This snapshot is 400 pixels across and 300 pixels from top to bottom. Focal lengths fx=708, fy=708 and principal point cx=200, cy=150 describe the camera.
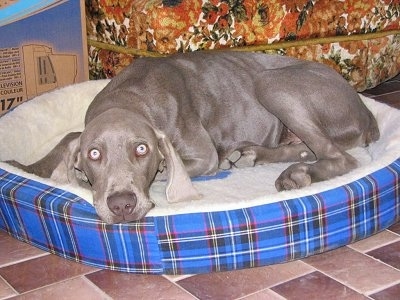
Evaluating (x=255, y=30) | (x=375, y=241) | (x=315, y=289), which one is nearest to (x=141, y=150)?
(x=315, y=289)

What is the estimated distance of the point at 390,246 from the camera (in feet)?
10.6

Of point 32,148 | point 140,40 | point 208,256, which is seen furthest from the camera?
point 140,40

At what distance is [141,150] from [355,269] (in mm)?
1050

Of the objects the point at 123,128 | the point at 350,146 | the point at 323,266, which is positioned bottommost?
the point at 323,266

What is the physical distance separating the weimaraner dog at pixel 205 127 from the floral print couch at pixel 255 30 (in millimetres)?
532

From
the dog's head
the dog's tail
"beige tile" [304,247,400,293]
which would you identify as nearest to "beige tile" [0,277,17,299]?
the dog's head

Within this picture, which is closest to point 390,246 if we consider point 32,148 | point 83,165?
point 83,165

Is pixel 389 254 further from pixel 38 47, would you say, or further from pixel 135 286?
pixel 38 47

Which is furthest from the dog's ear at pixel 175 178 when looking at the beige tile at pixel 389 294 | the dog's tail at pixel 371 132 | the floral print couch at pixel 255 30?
the floral print couch at pixel 255 30

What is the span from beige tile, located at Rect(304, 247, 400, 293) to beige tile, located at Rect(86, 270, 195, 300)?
24.9 inches

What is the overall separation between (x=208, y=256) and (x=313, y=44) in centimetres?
269

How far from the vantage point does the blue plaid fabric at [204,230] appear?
113 inches

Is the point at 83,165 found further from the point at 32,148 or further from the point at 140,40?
the point at 140,40

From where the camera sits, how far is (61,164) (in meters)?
3.39
